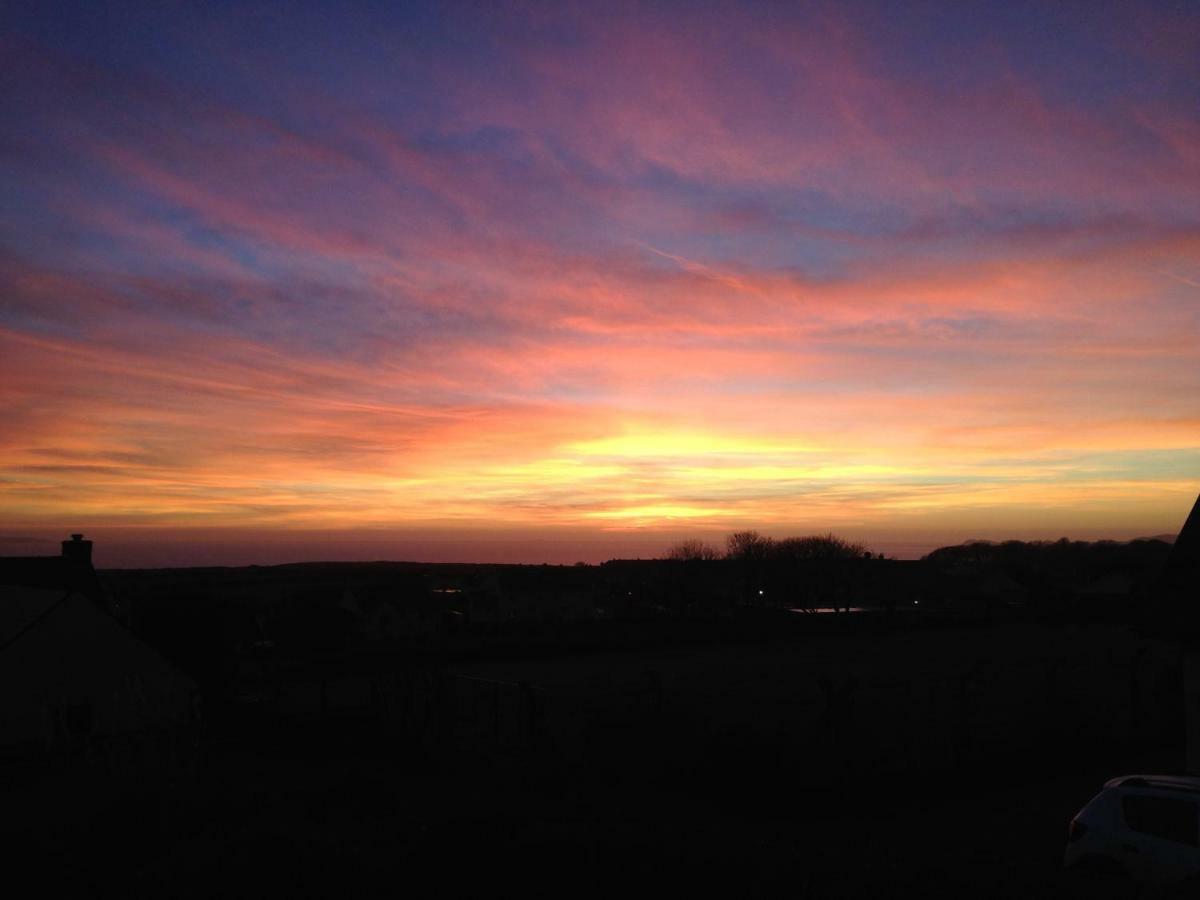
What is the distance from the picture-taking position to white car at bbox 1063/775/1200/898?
33.6 ft

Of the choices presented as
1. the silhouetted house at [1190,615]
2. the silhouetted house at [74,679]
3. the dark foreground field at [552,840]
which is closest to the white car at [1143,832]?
the dark foreground field at [552,840]

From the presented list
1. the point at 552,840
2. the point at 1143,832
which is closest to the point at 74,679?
the point at 552,840

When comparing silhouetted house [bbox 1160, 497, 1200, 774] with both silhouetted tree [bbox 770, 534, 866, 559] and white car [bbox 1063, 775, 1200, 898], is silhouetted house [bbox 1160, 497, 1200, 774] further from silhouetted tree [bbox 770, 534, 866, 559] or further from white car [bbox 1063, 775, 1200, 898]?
silhouetted tree [bbox 770, 534, 866, 559]

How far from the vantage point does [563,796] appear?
1470cm

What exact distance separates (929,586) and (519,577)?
58.0m

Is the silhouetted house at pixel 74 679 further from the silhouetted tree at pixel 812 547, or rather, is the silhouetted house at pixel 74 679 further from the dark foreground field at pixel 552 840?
the silhouetted tree at pixel 812 547

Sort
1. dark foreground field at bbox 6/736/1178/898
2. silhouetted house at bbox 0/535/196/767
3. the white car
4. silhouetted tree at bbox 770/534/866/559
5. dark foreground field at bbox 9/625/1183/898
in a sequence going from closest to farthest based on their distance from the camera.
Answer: dark foreground field at bbox 6/736/1178/898
dark foreground field at bbox 9/625/1183/898
the white car
silhouetted house at bbox 0/535/196/767
silhouetted tree at bbox 770/534/866/559

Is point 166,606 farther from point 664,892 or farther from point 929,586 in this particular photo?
point 929,586

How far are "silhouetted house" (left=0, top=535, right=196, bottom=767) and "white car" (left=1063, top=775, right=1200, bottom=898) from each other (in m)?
20.0

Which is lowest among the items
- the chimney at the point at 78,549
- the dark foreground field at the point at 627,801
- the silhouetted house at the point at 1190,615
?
the dark foreground field at the point at 627,801

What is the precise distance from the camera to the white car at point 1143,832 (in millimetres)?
10250

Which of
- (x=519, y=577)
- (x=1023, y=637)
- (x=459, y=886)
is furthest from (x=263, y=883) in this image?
(x=519, y=577)

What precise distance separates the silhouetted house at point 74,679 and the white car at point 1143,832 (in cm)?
1998

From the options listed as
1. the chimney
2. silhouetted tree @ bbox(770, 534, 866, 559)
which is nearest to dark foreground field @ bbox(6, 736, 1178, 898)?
the chimney
